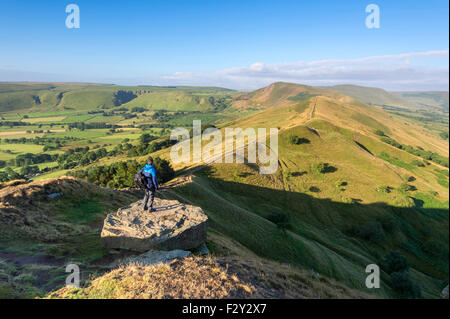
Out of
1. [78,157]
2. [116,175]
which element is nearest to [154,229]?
[116,175]

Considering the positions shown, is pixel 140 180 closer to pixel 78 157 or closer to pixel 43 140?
pixel 78 157

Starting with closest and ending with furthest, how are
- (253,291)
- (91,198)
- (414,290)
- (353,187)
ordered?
1. (253,291)
2. (91,198)
3. (414,290)
4. (353,187)

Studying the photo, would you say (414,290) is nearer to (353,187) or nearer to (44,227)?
(353,187)

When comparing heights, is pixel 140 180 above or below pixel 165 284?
above

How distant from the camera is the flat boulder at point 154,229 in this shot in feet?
40.8

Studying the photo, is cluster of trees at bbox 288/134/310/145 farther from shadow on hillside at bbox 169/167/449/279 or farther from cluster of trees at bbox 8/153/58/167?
cluster of trees at bbox 8/153/58/167

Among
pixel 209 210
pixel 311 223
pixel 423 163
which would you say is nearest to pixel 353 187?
pixel 311 223

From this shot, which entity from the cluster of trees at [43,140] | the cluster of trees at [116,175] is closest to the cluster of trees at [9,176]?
the cluster of trees at [116,175]

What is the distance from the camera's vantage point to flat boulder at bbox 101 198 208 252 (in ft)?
40.8

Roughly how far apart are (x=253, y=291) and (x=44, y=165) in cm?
10979

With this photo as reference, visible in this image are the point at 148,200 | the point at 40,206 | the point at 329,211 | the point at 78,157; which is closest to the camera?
the point at 148,200

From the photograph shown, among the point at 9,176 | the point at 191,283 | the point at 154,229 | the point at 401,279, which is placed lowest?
the point at 401,279

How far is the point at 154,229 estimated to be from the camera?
1307cm
